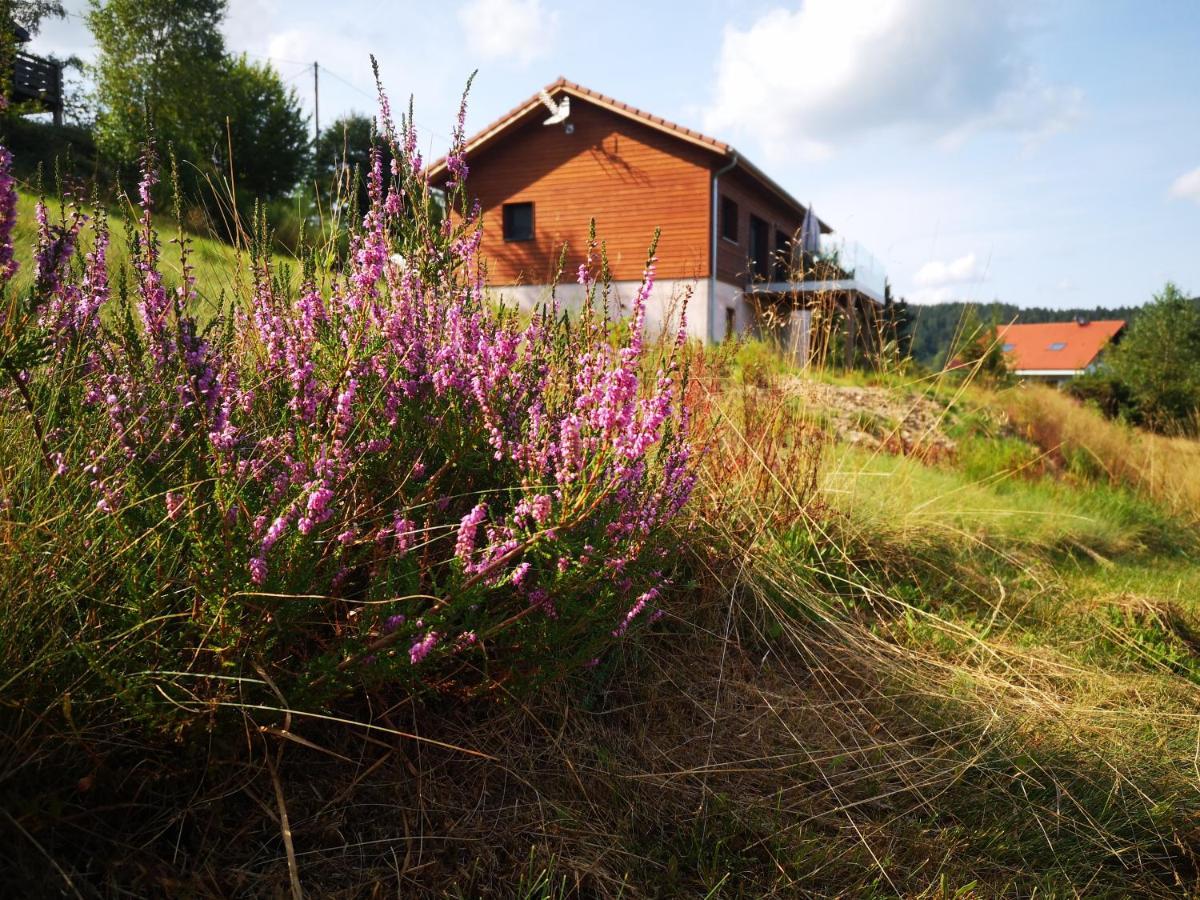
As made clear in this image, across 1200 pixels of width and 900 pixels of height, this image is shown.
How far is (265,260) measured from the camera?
2514mm

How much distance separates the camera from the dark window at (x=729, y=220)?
68.3 ft

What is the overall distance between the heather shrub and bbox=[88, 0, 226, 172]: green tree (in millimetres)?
30126

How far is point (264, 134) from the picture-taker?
2628cm

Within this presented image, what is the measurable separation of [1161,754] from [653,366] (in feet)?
8.56

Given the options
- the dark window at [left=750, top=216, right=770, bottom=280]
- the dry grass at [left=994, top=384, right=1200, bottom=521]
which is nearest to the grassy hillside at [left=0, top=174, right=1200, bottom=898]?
the dry grass at [left=994, top=384, right=1200, bottom=521]

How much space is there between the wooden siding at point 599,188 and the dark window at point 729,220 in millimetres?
1290

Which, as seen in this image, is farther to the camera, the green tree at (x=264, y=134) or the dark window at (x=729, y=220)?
the green tree at (x=264, y=134)

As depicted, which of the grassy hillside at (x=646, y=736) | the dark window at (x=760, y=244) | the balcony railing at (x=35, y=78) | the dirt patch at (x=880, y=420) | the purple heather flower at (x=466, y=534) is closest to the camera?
the grassy hillside at (x=646, y=736)

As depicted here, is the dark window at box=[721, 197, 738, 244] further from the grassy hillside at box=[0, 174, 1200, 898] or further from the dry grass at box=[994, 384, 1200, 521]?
the grassy hillside at box=[0, 174, 1200, 898]

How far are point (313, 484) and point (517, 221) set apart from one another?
20.8 m

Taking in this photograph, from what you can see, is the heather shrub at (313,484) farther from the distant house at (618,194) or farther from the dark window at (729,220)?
the dark window at (729,220)

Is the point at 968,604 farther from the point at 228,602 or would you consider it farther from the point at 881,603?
the point at 228,602

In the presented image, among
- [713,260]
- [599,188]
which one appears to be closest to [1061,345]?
[713,260]

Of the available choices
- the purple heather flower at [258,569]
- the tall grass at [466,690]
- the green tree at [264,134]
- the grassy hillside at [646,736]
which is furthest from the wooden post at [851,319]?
the green tree at [264,134]
